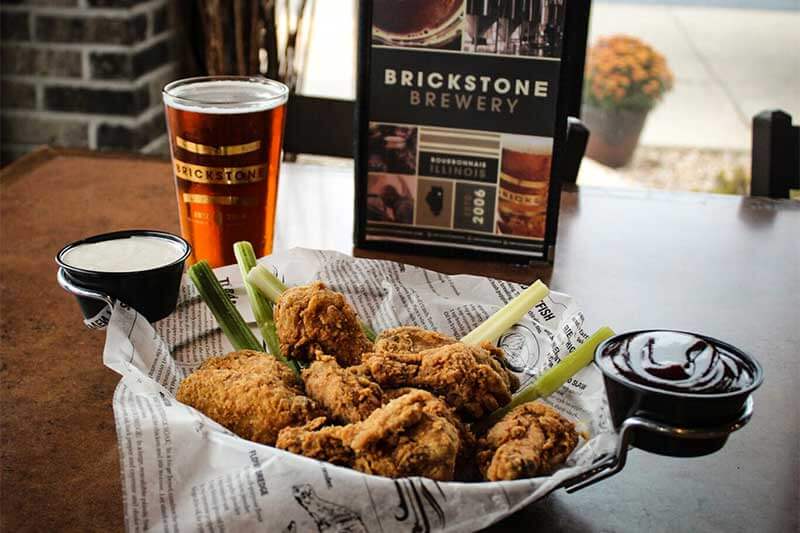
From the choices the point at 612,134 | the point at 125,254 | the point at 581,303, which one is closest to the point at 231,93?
the point at 125,254

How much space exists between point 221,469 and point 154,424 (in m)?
0.08

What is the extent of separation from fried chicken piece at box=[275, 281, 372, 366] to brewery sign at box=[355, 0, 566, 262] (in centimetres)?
47

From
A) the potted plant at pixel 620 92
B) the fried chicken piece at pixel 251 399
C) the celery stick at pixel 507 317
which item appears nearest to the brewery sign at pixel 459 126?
the celery stick at pixel 507 317

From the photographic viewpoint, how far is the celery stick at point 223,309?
108 cm

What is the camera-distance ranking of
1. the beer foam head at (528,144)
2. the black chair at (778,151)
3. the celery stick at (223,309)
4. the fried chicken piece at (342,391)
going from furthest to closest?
the black chair at (778,151)
the beer foam head at (528,144)
the celery stick at (223,309)
the fried chicken piece at (342,391)

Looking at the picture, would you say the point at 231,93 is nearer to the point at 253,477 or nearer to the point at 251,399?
the point at 251,399

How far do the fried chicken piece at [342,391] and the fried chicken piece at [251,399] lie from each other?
15 mm

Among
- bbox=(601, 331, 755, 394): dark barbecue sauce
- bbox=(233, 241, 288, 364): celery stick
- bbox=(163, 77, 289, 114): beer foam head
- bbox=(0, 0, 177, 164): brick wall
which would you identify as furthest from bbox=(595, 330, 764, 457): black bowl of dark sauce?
bbox=(0, 0, 177, 164): brick wall

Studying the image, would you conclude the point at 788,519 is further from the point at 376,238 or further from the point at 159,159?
the point at 159,159

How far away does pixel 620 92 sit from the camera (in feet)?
13.9

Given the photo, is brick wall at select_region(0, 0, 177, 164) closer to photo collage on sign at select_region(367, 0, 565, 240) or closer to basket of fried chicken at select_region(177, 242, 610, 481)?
photo collage on sign at select_region(367, 0, 565, 240)

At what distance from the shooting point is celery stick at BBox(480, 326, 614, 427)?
0.95 m

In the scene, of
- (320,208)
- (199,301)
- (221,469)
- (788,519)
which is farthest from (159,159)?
(788,519)

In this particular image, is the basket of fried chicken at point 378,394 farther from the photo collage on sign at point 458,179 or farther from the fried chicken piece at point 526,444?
the photo collage on sign at point 458,179
